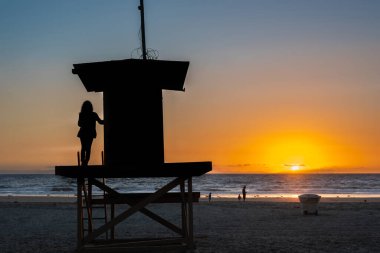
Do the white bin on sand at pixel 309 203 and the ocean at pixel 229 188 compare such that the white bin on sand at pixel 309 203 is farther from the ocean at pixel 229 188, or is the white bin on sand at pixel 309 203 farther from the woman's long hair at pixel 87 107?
the ocean at pixel 229 188

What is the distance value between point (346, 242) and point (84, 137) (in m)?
8.76

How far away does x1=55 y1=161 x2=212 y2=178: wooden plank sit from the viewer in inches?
446

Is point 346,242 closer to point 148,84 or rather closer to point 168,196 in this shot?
point 168,196

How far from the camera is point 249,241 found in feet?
51.6

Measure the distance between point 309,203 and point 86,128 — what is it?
1735 centimetres

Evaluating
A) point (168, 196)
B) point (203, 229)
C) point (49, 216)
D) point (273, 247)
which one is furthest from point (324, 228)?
point (49, 216)

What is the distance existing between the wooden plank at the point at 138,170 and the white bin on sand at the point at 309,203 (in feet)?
50.8

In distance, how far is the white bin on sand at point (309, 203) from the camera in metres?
26.2

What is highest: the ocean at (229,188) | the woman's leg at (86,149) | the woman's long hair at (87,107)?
the woman's long hair at (87,107)

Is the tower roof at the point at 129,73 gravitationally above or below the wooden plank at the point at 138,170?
above

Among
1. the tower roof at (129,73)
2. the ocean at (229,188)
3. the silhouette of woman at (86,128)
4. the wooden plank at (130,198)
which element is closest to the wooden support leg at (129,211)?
the wooden plank at (130,198)

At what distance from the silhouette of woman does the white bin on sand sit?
16.9 m

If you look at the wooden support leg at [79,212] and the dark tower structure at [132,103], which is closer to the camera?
the dark tower structure at [132,103]

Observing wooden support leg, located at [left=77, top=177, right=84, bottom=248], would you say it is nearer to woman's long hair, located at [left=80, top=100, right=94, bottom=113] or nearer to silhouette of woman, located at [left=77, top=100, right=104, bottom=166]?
silhouette of woman, located at [left=77, top=100, right=104, bottom=166]
